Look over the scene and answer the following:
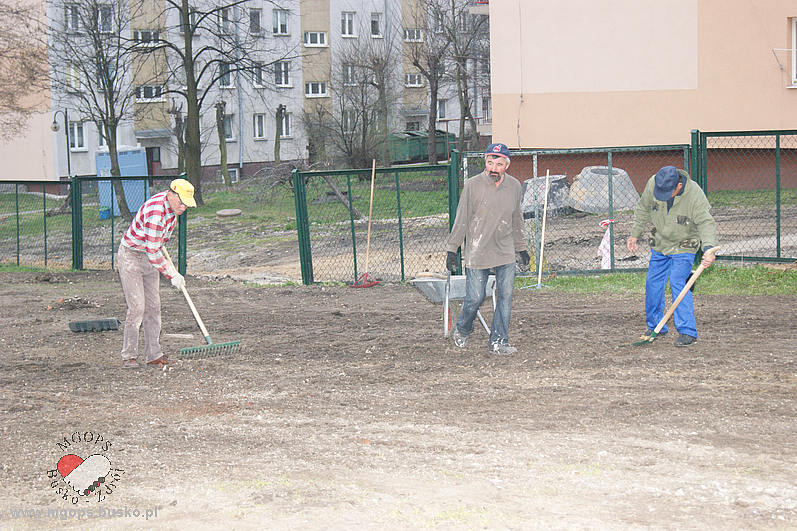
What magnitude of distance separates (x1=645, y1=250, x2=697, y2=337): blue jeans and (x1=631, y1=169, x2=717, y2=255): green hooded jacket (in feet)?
0.29

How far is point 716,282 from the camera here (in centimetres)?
1166

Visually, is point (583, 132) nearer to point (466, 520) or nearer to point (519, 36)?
point (519, 36)

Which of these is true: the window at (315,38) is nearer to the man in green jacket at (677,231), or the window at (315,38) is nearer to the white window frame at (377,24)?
the white window frame at (377,24)

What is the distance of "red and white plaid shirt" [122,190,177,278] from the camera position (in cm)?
752

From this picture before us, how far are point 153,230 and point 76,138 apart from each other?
38480 millimetres

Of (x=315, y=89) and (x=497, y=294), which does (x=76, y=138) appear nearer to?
(x=315, y=89)

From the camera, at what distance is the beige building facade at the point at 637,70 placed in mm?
22594

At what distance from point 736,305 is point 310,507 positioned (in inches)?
273

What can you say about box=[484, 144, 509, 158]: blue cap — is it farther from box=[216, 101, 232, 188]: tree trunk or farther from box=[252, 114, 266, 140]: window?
box=[252, 114, 266, 140]: window

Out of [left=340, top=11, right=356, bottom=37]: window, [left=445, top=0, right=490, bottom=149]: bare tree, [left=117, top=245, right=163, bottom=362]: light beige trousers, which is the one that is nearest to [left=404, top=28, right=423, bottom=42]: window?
[left=340, top=11, right=356, bottom=37]: window

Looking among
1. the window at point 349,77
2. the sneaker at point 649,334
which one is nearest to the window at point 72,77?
the window at point 349,77

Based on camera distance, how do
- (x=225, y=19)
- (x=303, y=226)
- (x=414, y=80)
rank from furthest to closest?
1. (x=414, y=80)
2. (x=225, y=19)
3. (x=303, y=226)

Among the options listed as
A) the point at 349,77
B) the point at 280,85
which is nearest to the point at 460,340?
the point at 349,77

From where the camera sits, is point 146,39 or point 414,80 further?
point 414,80
